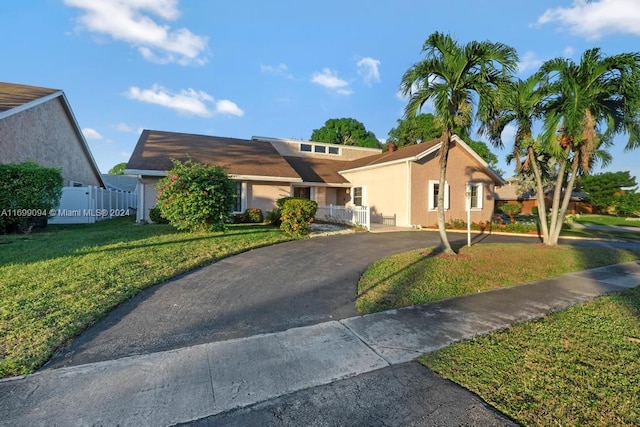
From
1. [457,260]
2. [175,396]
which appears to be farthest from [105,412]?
[457,260]

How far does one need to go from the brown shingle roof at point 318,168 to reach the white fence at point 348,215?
2281 millimetres

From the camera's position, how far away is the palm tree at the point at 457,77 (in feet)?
23.9

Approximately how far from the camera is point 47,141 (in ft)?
49.1

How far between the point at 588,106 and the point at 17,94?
23498 mm

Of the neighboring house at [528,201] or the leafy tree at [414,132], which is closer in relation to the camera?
the leafy tree at [414,132]

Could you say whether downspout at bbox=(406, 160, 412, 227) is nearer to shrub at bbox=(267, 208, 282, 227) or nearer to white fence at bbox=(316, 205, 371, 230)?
white fence at bbox=(316, 205, 371, 230)

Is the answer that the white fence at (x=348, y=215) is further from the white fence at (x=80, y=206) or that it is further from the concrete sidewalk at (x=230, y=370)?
the white fence at (x=80, y=206)

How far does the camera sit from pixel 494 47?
7293 mm

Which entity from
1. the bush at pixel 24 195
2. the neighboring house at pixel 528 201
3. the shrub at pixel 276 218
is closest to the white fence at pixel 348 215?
the shrub at pixel 276 218

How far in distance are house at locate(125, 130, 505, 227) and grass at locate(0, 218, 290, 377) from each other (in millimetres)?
4975

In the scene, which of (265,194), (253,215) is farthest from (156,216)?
(265,194)

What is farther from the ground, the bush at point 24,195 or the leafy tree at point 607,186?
the leafy tree at point 607,186

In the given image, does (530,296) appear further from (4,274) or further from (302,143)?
(302,143)

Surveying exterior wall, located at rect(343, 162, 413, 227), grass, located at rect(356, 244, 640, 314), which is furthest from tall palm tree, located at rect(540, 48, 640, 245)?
exterior wall, located at rect(343, 162, 413, 227)
